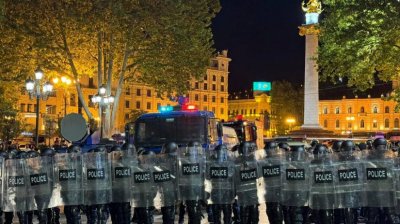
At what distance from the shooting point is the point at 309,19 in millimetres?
61562

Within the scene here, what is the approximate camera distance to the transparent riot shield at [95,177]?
11656 mm

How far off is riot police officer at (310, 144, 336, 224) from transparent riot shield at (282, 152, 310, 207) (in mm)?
161

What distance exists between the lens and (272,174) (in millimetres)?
11250

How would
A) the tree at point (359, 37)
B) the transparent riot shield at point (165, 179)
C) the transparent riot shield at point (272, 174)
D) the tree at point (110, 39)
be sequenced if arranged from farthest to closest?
the tree at point (110, 39), the tree at point (359, 37), the transparent riot shield at point (165, 179), the transparent riot shield at point (272, 174)

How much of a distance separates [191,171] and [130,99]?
88.7m

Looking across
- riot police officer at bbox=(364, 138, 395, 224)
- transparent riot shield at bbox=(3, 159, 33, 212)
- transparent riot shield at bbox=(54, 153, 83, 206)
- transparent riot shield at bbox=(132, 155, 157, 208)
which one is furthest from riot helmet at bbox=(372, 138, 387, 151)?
transparent riot shield at bbox=(3, 159, 33, 212)

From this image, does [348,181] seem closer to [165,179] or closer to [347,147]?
[347,147]

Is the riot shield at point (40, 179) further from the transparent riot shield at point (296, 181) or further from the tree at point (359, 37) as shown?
the tree at point (359, 37)

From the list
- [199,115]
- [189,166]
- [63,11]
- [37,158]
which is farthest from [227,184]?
[63,11]

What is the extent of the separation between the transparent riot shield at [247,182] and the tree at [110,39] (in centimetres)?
2050

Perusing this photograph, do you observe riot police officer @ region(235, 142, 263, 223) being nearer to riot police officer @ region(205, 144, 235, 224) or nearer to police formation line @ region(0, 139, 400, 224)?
police formation line @ region(0, 139, 400, 224)

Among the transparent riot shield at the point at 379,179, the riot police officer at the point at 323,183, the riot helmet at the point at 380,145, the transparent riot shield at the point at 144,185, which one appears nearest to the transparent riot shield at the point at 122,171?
the transparent riot shield at the point at 144,185

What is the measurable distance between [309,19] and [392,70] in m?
35.8

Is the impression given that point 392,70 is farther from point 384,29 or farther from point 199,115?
point 199,115
